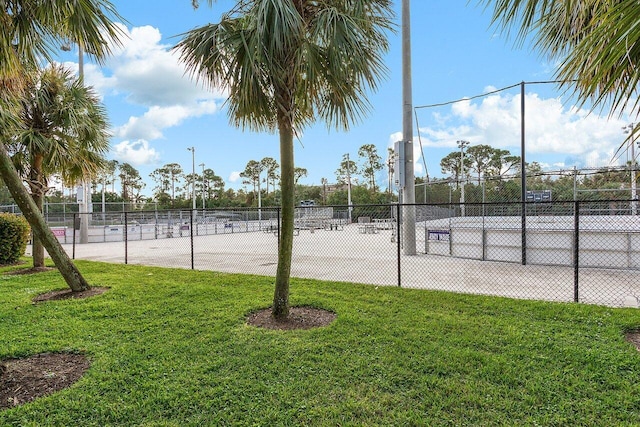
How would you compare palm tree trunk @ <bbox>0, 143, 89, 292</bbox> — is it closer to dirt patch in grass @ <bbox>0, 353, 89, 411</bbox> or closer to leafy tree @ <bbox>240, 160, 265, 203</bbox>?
dirt patch in grass @ <bbox>0, 353, 89, 411</bbox>

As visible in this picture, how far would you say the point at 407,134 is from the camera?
10.4 metres

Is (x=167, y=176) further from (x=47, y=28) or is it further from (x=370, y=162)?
(x=47, y=28)

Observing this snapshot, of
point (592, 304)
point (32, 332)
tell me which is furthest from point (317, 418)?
point (592, 304)

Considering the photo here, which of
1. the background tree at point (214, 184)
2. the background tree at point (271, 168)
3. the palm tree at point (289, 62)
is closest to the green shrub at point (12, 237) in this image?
the palm tree at point (289, 62)

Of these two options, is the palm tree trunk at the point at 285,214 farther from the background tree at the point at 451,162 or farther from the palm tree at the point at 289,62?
the background tree at the point at 451,162

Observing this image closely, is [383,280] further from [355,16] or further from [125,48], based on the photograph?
[125,48]

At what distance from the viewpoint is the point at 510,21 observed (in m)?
2.20

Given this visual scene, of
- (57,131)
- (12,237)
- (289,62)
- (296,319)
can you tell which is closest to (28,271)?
(12,237)

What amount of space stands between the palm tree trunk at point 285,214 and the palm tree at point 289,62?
0.5 inches

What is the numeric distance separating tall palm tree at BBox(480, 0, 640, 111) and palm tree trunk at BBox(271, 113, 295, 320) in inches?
96.9

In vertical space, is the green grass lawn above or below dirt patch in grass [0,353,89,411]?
above

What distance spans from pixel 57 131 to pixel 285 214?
6197mm

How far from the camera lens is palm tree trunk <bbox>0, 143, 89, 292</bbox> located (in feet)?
Answer: 14.5

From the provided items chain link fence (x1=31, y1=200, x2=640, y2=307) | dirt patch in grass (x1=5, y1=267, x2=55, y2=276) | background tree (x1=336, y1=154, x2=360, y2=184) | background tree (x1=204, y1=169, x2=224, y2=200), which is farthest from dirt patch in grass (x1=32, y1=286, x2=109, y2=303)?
background tree (x1=204, y1=169, x2=224, y2=200)
